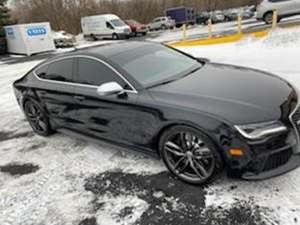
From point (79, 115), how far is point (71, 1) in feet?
119

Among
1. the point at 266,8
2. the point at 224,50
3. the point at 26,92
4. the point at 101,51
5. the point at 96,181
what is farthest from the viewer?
the point at 266,8

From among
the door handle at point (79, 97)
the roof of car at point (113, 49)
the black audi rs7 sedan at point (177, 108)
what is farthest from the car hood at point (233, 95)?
the door handle at point (79, 97)

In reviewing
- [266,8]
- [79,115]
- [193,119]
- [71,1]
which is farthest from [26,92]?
[71,1]

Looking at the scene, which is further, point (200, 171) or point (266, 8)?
point (266, 8)

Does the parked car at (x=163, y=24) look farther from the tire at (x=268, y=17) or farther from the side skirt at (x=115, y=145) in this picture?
the side skirt at (x=115, y=145)

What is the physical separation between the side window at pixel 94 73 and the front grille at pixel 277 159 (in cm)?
174

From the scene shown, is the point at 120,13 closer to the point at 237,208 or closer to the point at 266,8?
the point at 266,8

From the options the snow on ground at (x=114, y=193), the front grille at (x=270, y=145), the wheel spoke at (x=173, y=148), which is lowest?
the snow on ground at (x=114, y=193)

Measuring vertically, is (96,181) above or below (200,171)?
below

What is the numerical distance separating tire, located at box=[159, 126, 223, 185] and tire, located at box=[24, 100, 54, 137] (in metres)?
2.43

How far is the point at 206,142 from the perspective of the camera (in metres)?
2.80

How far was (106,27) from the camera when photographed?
87.9ft

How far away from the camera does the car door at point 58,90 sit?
13.6ft

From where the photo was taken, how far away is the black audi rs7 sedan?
2652 millimetres
